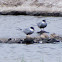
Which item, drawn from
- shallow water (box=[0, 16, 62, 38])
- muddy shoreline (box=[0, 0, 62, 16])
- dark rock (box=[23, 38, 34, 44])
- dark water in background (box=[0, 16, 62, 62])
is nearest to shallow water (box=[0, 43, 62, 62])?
dark water in background (box=[0, 16, 62, 62])

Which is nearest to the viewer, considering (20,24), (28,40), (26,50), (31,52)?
(31,52)

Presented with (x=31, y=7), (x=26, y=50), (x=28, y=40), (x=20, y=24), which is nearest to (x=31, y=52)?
(x=26, y=50)

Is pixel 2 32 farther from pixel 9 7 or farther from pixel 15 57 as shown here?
pixel 9 7

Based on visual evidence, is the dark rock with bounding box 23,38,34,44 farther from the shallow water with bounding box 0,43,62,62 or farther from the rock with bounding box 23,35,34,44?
the shallow water with bounding box 0,43,62,62

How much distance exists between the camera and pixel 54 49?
15.6m

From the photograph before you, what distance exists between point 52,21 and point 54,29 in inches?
118

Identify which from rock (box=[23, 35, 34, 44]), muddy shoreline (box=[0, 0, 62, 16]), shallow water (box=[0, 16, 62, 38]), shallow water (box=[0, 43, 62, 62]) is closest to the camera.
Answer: shallow water (box=[0, 43, 62, 62])

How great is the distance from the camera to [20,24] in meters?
22.5

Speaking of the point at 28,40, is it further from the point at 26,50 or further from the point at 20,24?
Answer: the point at 20,24

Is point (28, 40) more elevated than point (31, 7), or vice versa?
point (28, 40)

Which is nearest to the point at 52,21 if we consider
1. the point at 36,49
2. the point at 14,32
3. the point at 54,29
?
the point at 54,29

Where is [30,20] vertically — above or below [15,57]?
below

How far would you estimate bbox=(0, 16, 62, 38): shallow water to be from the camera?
19109 millimetres

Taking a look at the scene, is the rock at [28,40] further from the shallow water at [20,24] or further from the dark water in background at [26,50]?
the shallow water at [20,24]
